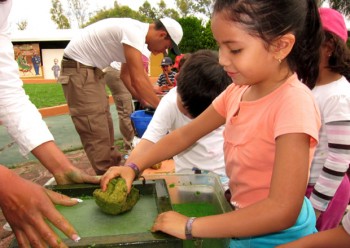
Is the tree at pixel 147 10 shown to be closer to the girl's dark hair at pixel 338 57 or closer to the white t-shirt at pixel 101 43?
the white t-shirt at pixel 101 43

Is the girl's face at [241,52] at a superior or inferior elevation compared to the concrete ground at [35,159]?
superior

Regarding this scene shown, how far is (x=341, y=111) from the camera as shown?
1.67 meters

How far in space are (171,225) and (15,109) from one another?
39.9 inches

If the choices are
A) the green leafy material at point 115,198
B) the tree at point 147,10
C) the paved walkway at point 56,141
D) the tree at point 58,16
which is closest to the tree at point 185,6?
the tree at point 147,10

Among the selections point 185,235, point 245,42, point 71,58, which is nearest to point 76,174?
point 185,235

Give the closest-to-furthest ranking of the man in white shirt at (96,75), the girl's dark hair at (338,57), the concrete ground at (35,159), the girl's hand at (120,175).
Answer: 1. the girl's hand at (120,175)
2. the girl's dark hair at (338,57)
3. the man in white shirt at (96,75)
4. the concrete ground at (35,159)

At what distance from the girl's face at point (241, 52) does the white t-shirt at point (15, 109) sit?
96cm

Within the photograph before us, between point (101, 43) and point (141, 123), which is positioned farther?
point (101, 43)

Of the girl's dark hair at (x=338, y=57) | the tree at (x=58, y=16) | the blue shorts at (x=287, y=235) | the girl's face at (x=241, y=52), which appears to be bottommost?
the tree at (x=58, y=16)

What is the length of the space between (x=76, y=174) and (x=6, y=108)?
476 mm

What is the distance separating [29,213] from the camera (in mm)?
1079

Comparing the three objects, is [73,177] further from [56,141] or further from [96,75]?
[56,141]

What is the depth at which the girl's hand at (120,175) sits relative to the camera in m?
1.37

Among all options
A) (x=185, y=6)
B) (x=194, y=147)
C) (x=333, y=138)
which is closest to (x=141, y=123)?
(x=194, y=147)
